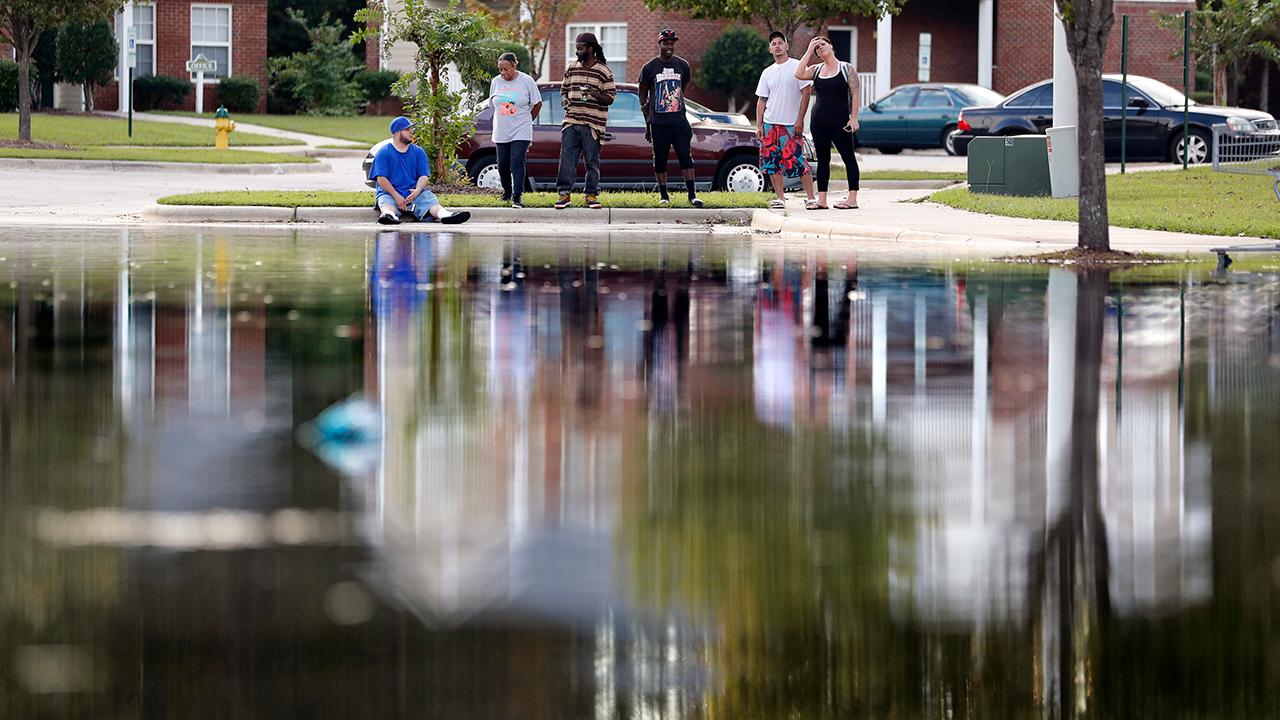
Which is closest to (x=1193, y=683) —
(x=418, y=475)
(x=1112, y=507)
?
(x=1112, y=507)

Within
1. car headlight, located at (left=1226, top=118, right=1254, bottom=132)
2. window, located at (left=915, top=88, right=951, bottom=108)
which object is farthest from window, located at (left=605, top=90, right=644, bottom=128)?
window, located at (left=915, top=88, right=951, bottom=108)

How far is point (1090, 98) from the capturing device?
16078 mm

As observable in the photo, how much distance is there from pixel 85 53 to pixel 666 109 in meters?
28.9

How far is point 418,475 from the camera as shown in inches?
285

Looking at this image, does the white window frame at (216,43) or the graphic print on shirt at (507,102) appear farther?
the white window frame at (216,43)

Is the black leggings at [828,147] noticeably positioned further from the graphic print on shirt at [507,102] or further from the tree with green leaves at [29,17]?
the tree with green leaves at [29,17]

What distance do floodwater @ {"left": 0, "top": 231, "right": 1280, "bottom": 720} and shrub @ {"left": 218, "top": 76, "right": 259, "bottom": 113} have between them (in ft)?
127

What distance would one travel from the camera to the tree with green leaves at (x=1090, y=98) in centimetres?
1591

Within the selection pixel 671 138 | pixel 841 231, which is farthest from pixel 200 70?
pixel 841 231

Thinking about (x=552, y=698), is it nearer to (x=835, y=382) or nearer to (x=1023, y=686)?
(x=1023, y=686)

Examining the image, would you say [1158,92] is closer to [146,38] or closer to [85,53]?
[85,53]

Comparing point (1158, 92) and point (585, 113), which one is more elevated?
point (1158, 92)

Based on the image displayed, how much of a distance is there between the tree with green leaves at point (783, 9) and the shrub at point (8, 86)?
59.3 ft

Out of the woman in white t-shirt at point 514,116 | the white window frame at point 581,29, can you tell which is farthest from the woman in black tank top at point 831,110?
the white window frame at point 581,29
